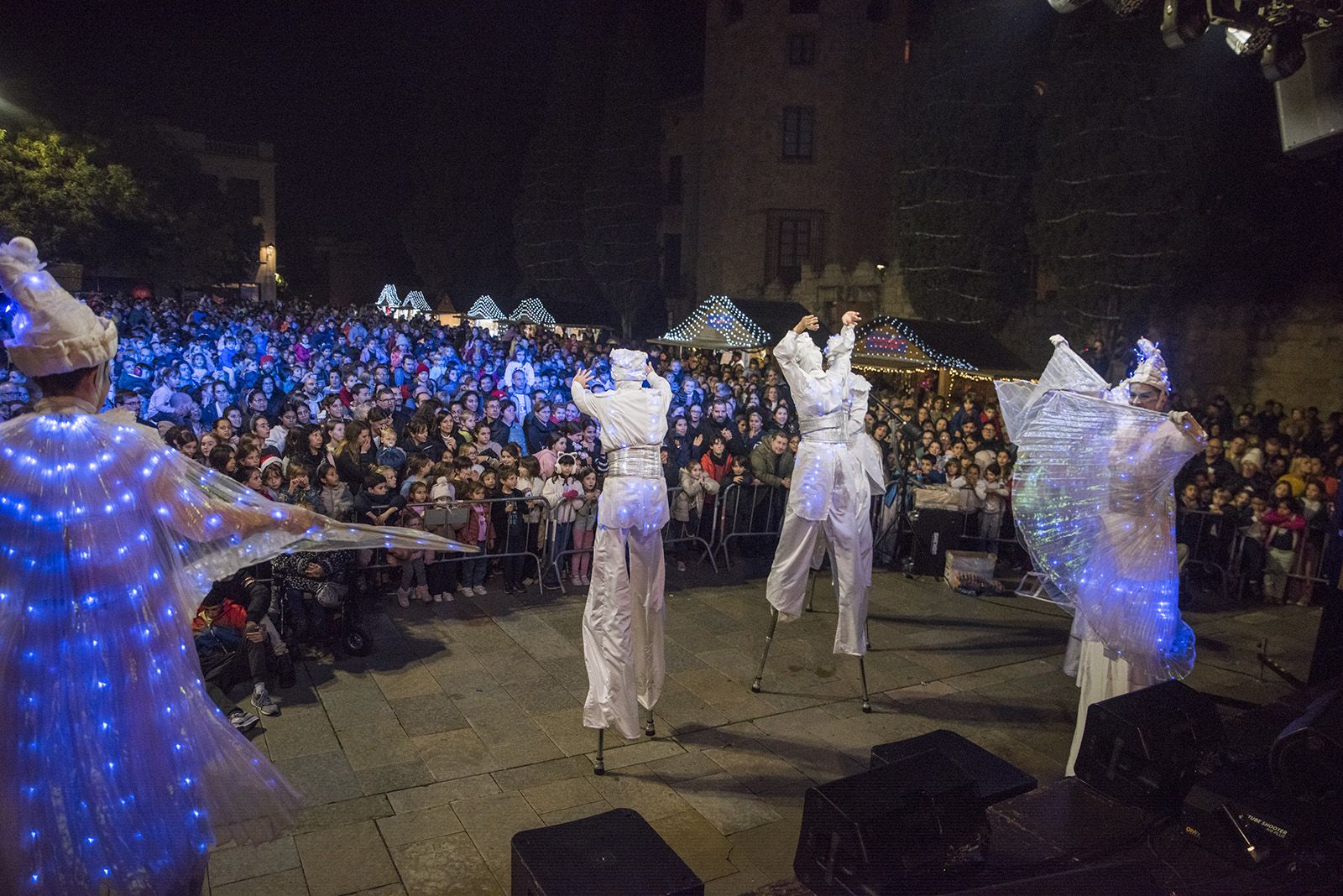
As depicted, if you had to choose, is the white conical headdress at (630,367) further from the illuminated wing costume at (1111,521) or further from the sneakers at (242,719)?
the sneakers at (242,719)

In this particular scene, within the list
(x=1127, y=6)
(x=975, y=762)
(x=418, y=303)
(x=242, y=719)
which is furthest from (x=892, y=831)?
(x=418, y=303)

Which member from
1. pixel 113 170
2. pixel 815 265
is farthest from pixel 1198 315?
pixel 113 170

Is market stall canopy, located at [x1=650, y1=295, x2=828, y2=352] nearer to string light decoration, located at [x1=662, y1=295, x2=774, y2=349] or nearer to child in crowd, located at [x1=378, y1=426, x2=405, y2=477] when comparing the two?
string light decoration, located at [x1=662, y1=295, x2=774, y2=349]

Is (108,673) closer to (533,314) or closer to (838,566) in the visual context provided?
(838,566)

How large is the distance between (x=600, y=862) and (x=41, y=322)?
7.93ft

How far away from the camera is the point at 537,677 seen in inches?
245

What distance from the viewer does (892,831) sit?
10.0 feet

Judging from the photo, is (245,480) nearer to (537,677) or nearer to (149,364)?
(537,677)

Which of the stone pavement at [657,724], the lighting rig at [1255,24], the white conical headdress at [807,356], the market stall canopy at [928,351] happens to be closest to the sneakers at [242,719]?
the stone pavement at [657,724]

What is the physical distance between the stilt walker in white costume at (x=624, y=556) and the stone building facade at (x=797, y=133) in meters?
24.7

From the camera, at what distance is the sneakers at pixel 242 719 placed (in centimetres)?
515

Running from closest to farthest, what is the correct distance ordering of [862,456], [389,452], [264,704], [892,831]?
[892,831] → [264,704] → [862,456] → [389,452]

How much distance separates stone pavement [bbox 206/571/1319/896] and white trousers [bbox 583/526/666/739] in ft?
1.10

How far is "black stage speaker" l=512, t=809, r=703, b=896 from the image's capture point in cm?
274
